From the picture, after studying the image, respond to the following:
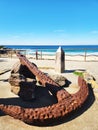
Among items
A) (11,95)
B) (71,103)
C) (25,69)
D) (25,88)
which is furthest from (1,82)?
(71,103)

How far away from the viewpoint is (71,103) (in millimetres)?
3910

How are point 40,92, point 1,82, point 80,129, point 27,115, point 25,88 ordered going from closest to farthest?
point 27,115 → point 80,129 → point 25,88 → point 40,92 → point 1,82

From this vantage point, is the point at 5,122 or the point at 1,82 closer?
the point at 5,122

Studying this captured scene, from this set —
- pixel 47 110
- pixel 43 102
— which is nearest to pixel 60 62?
pixel 43 102

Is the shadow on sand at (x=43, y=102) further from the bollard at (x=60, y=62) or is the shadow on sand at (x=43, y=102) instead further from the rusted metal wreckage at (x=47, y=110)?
the bollard at (x=60, y=62)

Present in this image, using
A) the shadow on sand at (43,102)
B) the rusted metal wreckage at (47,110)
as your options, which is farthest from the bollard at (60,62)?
the rusted metal wreckage at (47,110)

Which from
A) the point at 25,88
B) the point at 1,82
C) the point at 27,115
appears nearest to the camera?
the point at 27,115

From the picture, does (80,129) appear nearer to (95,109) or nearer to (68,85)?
(95,109)

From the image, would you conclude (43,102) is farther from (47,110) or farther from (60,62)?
(60,62)

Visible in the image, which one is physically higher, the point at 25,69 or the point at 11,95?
the point at 25,69

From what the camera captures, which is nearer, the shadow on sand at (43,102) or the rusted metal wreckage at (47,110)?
the rusted metal wreckage at (47,110)

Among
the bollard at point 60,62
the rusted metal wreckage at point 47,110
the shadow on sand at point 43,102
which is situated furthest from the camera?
the bollard at point 60,62

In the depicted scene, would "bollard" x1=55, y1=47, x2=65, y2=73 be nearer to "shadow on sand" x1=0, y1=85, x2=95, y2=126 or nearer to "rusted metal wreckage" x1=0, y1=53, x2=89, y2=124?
"shadow on sand" x1=0, y1=85, x2=95, y2=126

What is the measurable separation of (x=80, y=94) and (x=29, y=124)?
1263mm
